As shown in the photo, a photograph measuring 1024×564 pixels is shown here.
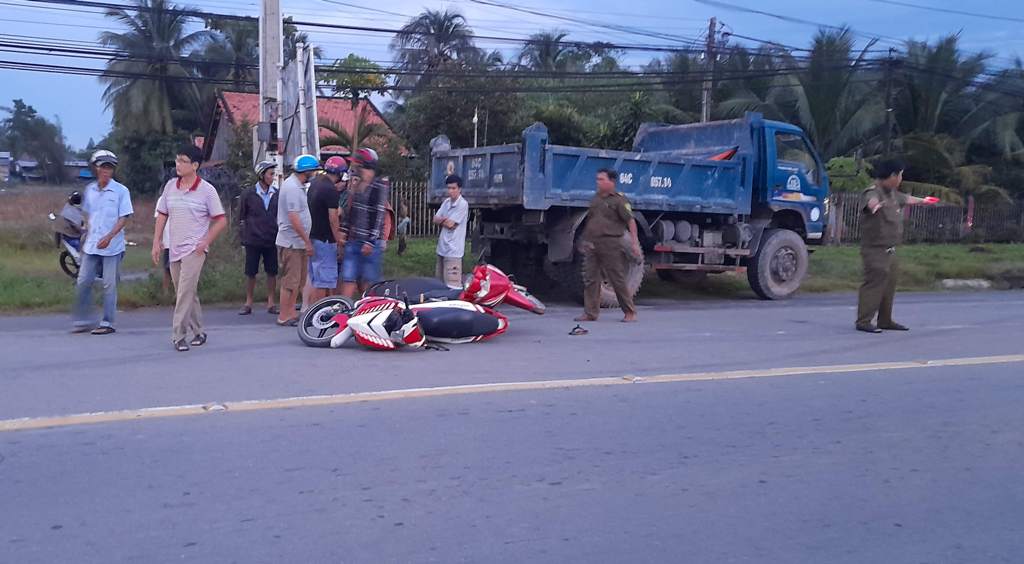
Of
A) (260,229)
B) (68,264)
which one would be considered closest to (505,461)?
(260,229)

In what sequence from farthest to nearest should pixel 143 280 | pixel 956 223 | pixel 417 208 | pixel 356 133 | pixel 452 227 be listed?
pixel 956 223, pixel 356 133, pixel 417 208, pixel 143 280, pixel 452 227

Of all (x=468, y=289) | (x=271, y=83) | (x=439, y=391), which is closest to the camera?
(x=439, y=391)

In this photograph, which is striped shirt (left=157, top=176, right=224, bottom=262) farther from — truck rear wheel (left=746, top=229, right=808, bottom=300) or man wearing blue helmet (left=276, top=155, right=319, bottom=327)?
truck rear wheel (left=746, top=229, right=808, bottom=300)

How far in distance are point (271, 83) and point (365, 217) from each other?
5.28 m

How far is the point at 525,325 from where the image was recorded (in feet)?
33.5

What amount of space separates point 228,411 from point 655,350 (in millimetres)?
4101

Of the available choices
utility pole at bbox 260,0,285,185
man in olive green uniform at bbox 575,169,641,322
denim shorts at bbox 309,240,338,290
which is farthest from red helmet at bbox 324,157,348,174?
utility pole at bbox 260,0,285,185

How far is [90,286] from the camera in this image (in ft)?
28.6

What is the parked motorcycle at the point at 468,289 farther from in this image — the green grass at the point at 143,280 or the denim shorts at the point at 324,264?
the green grass at the point at 143,280

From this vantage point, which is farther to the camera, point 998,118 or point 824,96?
point 998,118

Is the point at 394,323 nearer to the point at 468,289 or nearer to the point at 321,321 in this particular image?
the point at 321,321

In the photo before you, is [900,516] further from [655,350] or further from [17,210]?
[17,210]

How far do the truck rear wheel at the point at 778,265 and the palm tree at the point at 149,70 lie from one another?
28.2 meters

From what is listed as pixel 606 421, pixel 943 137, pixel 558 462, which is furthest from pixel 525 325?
pixel 943 137
